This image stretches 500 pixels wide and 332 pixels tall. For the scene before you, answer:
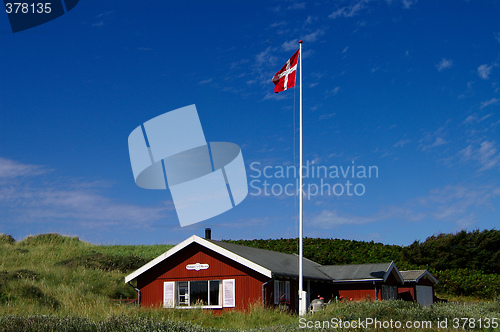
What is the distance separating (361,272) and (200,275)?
1000 centimetres

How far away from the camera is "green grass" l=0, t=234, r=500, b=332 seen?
13609 millimetres

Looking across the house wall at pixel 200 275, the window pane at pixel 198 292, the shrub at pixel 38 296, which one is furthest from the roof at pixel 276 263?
the shrub at pixel 38 296

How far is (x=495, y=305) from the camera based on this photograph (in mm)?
23000

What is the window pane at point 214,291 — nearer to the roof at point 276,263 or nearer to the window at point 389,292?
the roof at point 276,263

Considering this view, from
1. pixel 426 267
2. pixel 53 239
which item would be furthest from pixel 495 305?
pixel 53 239

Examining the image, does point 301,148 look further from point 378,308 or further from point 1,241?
point 1,241

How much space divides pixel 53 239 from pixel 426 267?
3445 cm

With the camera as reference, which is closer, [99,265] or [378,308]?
[378,308]

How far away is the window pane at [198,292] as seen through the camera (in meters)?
26.1

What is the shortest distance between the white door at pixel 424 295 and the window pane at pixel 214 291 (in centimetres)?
1496

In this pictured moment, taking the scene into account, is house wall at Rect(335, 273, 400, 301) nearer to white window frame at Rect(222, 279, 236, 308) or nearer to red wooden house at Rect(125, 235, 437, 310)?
red wooden house at Rect(125, 235, 437, 310)

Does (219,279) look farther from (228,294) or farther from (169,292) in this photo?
(169,292)

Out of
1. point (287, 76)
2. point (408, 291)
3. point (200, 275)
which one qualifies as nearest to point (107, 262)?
point (200, 275)

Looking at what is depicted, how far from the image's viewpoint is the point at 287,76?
77.0ft
